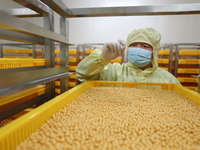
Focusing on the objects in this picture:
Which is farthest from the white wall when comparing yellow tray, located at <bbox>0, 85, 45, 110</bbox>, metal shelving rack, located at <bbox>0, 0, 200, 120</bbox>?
yellow tray, located at <bbox>0, 85, 45, 110</bbox>

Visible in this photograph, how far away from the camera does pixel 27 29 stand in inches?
23.8

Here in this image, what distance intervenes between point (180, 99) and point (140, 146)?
0.75 metres

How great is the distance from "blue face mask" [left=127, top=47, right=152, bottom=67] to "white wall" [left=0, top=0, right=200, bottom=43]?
2.40 metres

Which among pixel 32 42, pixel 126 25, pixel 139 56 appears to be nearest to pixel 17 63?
pixel 32 42

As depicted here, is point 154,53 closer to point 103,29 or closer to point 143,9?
point 143,9

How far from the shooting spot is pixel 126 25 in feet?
13.0

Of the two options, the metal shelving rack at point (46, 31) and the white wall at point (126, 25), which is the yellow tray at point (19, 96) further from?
the white wall at point (126, 25)

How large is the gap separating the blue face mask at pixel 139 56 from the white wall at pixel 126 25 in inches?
94.5

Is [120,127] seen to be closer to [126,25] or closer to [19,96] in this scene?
[19,96]

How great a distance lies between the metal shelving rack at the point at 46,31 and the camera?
0.58 metres

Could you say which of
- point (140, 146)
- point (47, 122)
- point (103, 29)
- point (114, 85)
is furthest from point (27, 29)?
point (103, 29)

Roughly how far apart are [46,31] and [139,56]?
1.20 metres

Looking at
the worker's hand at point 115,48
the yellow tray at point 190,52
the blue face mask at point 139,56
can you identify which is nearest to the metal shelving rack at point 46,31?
the worker's hand at point 115,48

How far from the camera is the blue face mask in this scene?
168cm
